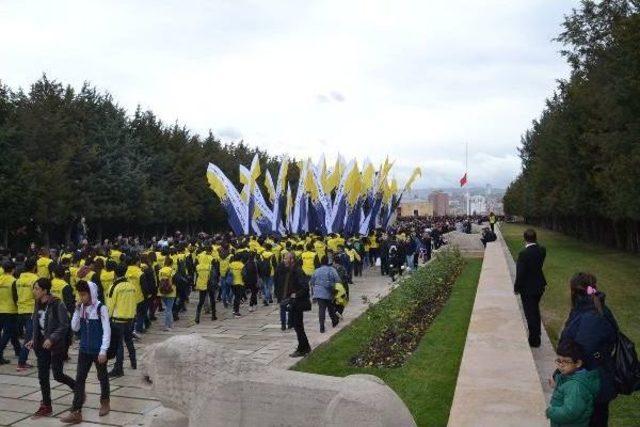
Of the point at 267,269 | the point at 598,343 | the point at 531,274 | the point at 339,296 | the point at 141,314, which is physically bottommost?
the point at 141,314

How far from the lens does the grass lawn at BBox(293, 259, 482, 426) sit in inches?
291

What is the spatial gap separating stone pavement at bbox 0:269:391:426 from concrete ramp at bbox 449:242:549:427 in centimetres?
297

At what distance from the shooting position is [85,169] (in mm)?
32688

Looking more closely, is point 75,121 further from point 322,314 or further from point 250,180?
point 322,314

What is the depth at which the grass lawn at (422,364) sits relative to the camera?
739cm

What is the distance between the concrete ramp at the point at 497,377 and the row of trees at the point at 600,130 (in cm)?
1396

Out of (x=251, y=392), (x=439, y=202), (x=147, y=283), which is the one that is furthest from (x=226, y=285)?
(x=439, y=202)

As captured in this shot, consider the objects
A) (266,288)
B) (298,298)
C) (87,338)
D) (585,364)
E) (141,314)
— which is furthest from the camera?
(266,288)

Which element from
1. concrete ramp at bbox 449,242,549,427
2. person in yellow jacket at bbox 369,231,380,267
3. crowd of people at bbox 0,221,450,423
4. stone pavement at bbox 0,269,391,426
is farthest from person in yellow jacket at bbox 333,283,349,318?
person in yellow jacket at bbox 369,231,380,267

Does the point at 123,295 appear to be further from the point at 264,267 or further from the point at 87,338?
the point at 264,267

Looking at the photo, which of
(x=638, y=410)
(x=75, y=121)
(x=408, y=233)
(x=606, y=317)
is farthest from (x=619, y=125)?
(x=75, y=121)

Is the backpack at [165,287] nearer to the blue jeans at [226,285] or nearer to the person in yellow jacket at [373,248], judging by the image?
the blue jeans at [226,285]

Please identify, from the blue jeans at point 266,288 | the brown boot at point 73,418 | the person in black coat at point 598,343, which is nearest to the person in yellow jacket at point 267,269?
the blue jeans at point 266,288

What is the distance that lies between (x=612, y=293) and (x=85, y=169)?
1064 inches
